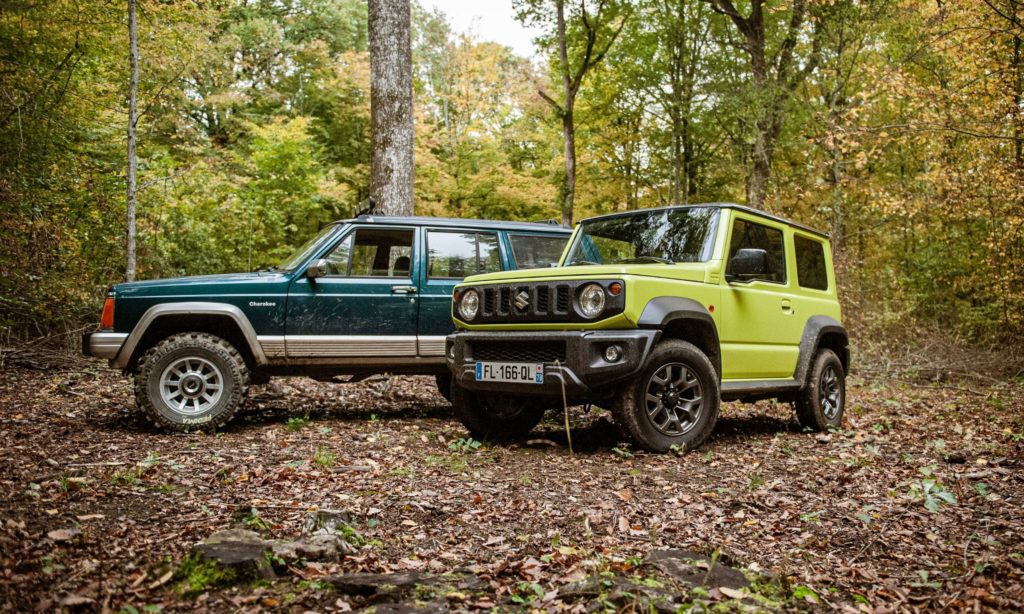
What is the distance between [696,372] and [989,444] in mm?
2950

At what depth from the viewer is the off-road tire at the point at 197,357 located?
5.85 meters

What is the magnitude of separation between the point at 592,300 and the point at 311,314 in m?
2.80

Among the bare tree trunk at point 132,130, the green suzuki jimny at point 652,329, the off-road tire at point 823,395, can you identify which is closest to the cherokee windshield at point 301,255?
the green suzuki jimny at point 652,329

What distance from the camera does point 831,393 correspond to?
7.06 metres

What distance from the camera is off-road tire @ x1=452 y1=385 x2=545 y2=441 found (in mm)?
5930

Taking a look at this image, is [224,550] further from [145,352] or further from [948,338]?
[948,338]

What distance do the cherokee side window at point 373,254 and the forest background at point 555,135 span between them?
4925mm

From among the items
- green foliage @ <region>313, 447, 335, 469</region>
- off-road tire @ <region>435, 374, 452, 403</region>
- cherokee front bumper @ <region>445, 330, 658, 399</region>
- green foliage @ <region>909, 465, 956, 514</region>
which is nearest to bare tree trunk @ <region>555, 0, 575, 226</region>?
off-road tire @ <region>435, 374, 452, 403</region>

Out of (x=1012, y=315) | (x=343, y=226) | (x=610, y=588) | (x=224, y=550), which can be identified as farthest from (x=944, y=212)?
(x=224, y=550)

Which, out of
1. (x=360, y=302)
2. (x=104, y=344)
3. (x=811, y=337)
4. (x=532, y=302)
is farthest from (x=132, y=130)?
(x=811, y=337)

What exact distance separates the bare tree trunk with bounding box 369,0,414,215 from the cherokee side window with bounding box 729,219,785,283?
450cm

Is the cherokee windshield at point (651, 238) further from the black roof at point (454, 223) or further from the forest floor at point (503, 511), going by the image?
the forest floor at point (503, 511)

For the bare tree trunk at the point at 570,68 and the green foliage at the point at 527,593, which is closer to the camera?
the green foliage at the point at 527,593

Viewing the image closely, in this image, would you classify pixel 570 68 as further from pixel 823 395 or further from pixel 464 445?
pixel 464 445
